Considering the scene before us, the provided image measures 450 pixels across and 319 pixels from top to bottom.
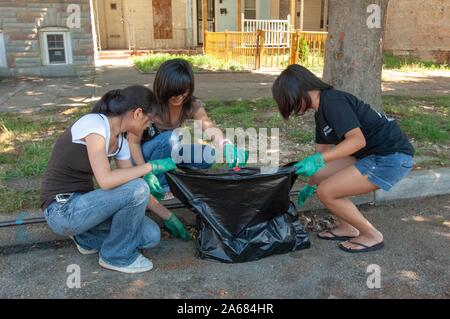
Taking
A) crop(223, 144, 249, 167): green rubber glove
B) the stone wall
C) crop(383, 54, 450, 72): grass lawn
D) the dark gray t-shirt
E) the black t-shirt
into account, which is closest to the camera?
the dark gray t-shirt

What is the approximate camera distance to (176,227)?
303 centimetres

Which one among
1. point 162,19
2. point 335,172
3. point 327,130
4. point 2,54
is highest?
point 162,19

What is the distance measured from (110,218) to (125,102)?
68 centimetres

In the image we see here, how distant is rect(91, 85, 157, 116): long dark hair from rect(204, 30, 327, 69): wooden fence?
860 cm

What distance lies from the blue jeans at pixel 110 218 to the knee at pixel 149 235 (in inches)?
2.6

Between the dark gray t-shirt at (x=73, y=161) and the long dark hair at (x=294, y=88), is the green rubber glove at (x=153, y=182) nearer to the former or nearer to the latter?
the dark gray t-shirt at (x=73, y=161)

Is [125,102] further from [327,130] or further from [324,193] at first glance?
[324,193]

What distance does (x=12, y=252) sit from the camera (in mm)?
2963

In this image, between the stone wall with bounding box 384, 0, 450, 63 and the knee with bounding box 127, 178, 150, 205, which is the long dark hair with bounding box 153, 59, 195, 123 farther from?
the stone wall with bounding box 384, 0, 450, 63

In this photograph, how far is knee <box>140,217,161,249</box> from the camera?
9.10ft

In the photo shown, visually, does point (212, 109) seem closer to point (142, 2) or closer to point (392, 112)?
point (392, 112)

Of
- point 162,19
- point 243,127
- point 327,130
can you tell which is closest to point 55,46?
point 162,19

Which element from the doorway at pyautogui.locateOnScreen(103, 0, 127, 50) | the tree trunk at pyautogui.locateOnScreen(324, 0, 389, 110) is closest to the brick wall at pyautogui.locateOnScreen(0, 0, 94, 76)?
the doorway at pyautogui.locateOnScreen(103, 0, 127, 50)

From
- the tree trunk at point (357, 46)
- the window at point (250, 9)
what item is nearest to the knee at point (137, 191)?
the tree trunk at point (357, 46)
